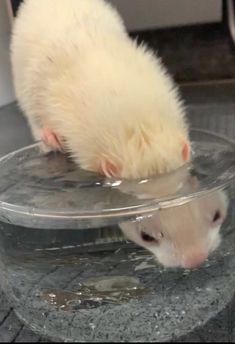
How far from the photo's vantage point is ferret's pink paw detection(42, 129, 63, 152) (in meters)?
0.91

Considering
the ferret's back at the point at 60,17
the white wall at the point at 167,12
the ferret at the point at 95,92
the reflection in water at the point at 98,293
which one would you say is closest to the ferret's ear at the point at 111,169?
the ferret at the point at 95,92

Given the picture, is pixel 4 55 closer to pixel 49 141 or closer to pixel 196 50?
pixel 196 50

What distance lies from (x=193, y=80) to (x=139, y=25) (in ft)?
0.63

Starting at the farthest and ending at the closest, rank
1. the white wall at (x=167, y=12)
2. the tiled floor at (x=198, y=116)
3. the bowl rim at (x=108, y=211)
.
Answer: the white wall at (x=167, y=12) → the tiled floor at (x=198, y=116) → the bowl rim at (x=108, y=211)

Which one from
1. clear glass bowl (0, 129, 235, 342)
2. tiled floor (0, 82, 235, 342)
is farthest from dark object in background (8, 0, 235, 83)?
clear glass bowl (0, 129, 235, 342)

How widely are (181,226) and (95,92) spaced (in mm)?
228

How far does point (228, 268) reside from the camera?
30.6 inches

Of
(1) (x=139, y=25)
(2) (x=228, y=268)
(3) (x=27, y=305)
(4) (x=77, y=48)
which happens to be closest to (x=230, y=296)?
(2) (x=228, y=268)

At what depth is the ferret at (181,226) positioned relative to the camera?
702 millimetres

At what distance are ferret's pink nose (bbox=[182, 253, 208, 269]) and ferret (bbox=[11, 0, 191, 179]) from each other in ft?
0.37

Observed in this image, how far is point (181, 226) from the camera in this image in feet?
2.30

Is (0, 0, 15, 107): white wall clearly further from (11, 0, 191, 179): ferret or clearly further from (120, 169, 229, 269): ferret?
(120, 169, 229, 269): ferret

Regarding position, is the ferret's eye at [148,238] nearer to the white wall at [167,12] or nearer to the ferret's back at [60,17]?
the ferret's back at [60,17]

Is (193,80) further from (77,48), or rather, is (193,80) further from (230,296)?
(230,296)
